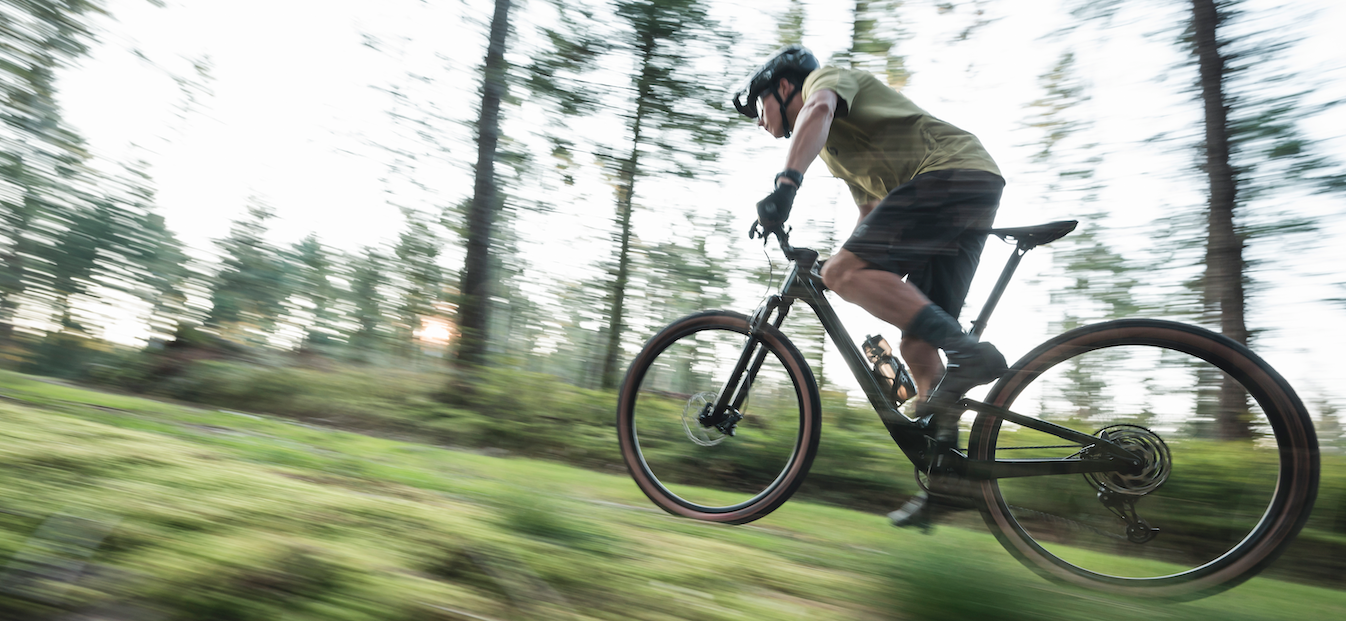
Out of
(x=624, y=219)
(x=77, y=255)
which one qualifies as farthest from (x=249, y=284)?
(x=624, y=219)

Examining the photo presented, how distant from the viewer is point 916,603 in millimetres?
955

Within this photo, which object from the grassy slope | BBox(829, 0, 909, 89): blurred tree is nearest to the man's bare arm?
the grassy slope

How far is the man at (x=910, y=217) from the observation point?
6.29 ft

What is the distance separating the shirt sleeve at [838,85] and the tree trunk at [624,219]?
13.0ft

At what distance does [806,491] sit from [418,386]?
11.3ft

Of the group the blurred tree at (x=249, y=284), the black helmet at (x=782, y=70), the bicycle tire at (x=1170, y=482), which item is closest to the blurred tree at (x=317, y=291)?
the blurred tree at (x=249, y=284)

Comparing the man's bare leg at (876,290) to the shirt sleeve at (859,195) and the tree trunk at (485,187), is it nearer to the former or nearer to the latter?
the shirt sleeve at (859,195)

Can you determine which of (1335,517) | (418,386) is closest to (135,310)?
(418,386)

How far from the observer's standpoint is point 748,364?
239 centimetres

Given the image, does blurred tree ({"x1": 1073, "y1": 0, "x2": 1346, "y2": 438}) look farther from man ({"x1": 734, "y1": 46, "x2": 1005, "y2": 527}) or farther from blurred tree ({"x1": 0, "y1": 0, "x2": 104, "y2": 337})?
blurred tree ({"x1": 0, "y1": 0, "x2": 104, "y2": 337})

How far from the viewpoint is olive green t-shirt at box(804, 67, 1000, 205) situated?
1.99 metres

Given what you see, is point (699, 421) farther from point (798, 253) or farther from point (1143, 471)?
point (1143, 471)

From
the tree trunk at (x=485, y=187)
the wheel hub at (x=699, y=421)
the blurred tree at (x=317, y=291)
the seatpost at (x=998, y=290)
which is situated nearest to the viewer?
the seatpost at (x=998, y=290)

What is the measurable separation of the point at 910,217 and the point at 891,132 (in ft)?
1.04
